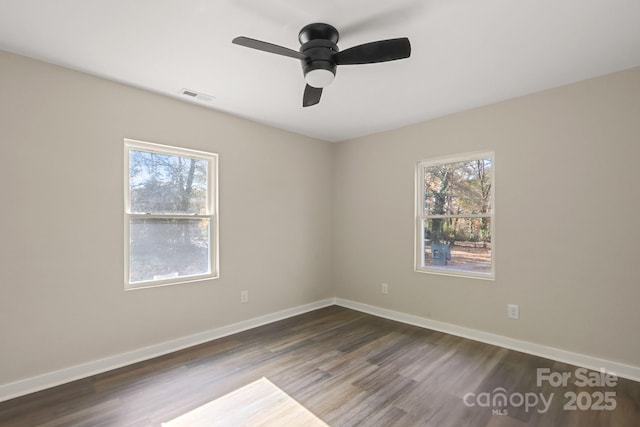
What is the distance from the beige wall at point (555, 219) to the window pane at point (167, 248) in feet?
8.05

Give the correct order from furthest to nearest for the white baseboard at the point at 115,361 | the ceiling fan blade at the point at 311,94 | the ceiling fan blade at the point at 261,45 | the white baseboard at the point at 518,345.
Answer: the white baseboard at the point at 518,345 < the ceiling fan blade at the point at 311,94 < the white baseboard at the point at 115,361 < the ceiling fan blade at the point at 261,45

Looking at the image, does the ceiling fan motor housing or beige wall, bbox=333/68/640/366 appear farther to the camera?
beige wall, bbox=333/68/640/366

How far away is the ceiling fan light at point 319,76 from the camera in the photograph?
6.78ft

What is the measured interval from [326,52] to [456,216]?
2.46m

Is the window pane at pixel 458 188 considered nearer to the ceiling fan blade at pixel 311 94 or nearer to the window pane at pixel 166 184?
the ceiling fan blade at pixel 311 94

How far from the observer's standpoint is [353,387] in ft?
7.89

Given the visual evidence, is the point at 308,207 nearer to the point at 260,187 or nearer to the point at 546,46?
the point at 260,187

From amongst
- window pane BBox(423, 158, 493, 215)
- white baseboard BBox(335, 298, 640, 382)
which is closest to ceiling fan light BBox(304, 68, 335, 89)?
window pane BBox(423, 158, 493, 215)

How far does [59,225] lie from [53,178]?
0.38 m

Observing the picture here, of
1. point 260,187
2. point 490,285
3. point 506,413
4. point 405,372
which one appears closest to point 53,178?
point 260,187

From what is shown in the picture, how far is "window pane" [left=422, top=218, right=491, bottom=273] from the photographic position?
11.2 feet

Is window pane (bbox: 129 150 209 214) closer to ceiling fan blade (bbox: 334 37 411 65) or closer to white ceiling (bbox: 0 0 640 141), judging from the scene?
white ceiling (bbox: 0 0 640 141)

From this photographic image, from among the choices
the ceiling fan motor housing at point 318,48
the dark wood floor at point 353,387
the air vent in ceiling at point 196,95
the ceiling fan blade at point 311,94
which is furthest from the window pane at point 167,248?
the ceiling fan motor housing at point 318,48

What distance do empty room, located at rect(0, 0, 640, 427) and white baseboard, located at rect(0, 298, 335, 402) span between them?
2 centimetres
